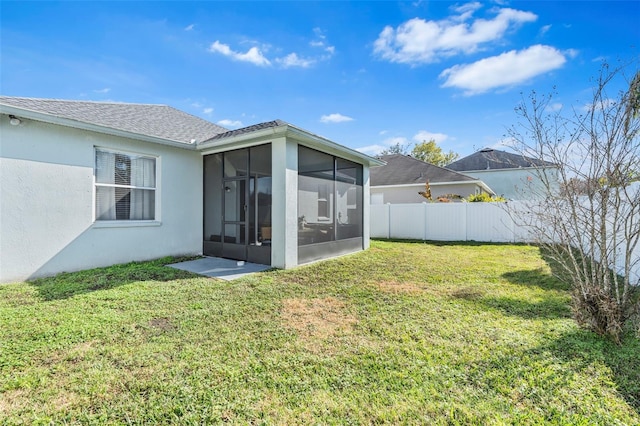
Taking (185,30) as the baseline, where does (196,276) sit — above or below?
below

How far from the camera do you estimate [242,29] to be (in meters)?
8.99

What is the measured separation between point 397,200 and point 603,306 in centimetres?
1503

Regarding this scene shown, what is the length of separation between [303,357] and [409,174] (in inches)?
669

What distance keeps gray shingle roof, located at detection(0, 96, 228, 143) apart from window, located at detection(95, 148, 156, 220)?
31.4 inches

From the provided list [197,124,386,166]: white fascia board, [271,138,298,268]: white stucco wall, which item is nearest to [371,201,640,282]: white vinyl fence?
[197,124,386,166]: white fascia board

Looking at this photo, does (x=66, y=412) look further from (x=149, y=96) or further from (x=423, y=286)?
(x=149, y=96)

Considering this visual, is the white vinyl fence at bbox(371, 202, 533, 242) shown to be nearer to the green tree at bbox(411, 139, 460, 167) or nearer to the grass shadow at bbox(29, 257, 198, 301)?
the grass shadow at bbox(29, 257, 198, 301)

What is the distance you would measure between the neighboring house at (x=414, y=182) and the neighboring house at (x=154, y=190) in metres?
8.70

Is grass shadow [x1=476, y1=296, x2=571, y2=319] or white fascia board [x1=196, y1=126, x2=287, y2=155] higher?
white fascia board [x1=196, y1=126, x2=287, y2=155]

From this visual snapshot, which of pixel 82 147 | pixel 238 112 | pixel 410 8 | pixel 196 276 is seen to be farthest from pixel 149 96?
pixel 410 8

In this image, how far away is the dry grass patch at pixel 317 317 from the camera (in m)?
3.71

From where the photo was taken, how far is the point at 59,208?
606cm

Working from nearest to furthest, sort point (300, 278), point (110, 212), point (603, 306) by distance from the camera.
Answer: point (603, 306) < point (300, 278) < point (110, 212)

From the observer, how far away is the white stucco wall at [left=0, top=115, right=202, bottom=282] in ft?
18.0
